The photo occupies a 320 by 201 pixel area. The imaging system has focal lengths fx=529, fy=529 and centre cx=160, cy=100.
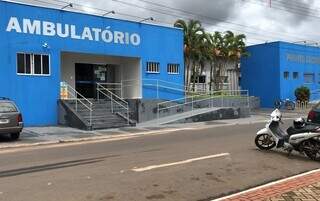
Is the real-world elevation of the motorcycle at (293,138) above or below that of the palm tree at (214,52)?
below

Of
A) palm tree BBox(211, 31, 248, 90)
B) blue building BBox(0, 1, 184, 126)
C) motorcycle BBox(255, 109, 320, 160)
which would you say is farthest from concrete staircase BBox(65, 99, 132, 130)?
palm tree BBox(211, 31, 248, 90)

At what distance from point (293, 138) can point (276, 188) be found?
4404mm

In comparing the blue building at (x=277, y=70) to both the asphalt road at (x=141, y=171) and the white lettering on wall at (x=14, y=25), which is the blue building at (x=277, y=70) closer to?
the white lettering on wall at (x=14, y=25)

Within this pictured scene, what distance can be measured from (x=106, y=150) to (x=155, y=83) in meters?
17.9

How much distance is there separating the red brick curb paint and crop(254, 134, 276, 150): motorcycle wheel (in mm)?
3695

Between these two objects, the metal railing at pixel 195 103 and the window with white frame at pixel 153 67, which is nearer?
the metal railing at pixel 195 103

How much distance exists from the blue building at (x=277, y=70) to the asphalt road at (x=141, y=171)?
2908 cm

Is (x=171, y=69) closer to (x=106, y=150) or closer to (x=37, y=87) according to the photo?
(x=37, y=87)

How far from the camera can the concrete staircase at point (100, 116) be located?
25.0 meters

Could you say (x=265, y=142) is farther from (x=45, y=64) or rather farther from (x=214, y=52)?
(x=214, y=52)

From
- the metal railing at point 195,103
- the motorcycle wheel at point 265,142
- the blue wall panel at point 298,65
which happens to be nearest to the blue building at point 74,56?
the metal railing at point 195,103

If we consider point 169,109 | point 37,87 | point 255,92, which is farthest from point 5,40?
point 255,92

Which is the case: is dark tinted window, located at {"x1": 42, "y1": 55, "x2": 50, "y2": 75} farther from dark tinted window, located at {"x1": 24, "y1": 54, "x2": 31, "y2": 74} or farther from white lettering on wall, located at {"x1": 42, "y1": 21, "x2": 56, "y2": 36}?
white lettering on wall, located at {"x1": 42, "y1": 21, "x2": 56, "y2": 36}

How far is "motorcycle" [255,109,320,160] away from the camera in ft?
42.7
